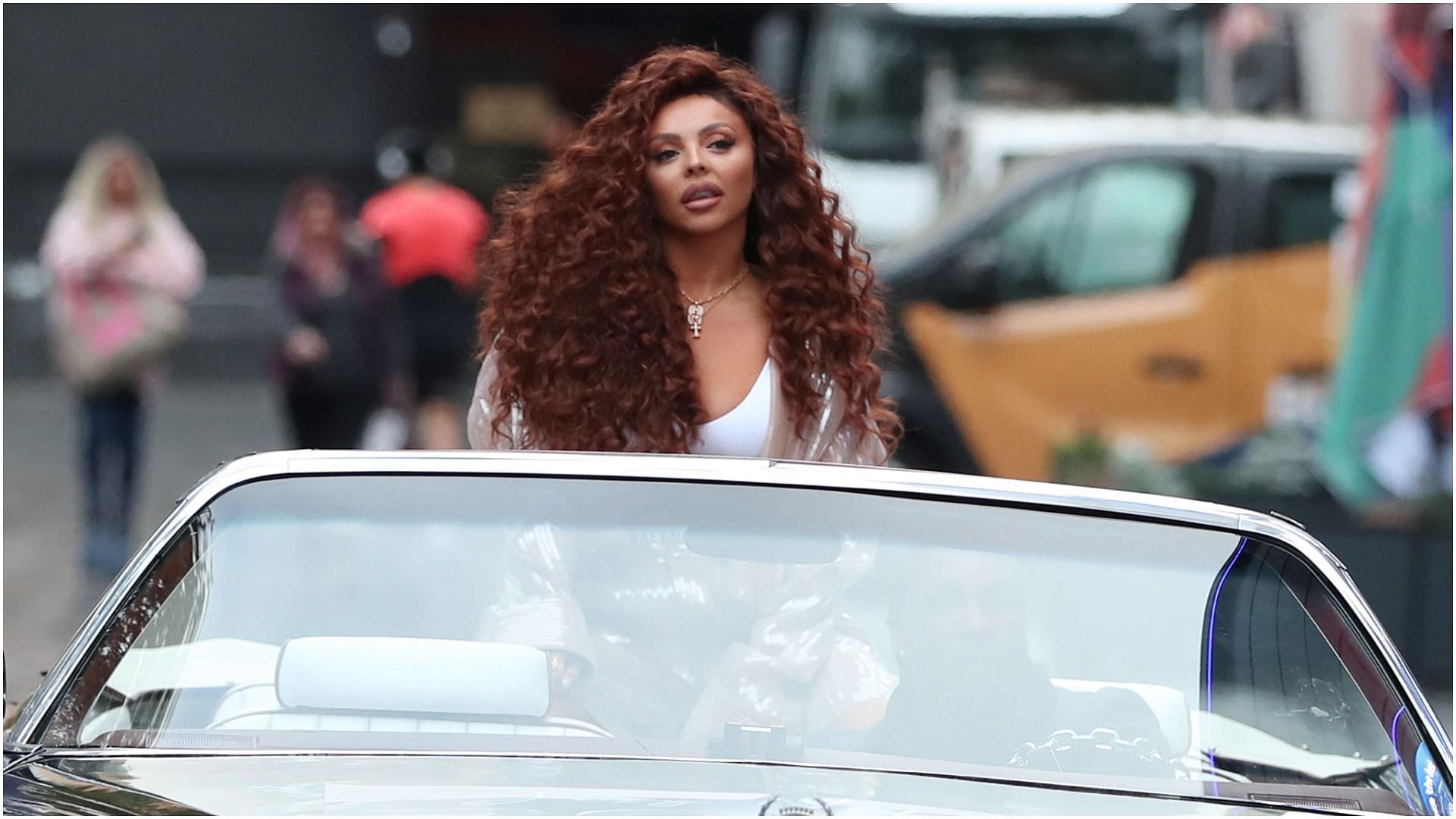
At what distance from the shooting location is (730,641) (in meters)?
2.42

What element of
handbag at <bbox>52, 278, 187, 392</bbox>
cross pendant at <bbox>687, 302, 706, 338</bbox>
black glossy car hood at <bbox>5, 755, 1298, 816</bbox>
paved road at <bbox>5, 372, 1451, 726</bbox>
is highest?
cross pendant at <bbox>687, 302, 706, 338</bbox>

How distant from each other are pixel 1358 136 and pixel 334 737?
670cm

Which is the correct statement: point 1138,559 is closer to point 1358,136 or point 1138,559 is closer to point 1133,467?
point 1133,467

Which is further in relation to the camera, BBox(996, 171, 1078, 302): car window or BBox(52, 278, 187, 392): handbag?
BBox(52, 278, 187, 392): handbag

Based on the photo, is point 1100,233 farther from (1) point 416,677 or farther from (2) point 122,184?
(1) point 416,677

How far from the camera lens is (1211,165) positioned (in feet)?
26.1

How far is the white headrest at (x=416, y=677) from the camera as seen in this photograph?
238cm

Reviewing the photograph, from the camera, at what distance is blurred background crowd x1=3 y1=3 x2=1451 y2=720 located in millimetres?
7172

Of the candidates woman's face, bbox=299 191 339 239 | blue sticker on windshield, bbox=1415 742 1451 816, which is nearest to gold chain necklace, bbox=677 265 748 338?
blue sticker on windshield, bbox=1415 742 1451 816

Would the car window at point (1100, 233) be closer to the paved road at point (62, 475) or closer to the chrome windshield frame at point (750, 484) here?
the paved road at point (62, 475)

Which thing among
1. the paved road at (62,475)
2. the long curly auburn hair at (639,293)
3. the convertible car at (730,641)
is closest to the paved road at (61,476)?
the paved road at (62,475)

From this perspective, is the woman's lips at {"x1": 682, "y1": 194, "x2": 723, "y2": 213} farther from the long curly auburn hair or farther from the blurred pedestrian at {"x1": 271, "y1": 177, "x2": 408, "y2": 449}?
the blurred pedestrian at {"x1": 271, "y1": 177, "x2": 408, "y2": 449}

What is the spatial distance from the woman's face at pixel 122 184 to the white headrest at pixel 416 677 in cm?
621

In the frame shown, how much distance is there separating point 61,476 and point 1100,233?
18.5ft
